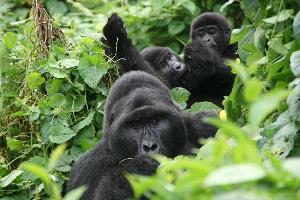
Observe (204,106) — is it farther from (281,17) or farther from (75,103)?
(281,17)

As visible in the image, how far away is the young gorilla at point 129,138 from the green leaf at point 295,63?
138 centimetres

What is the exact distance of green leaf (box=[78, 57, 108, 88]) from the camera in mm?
6105

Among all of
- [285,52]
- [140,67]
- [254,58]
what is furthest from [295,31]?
[140,67]

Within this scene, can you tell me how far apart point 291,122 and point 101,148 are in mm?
1801

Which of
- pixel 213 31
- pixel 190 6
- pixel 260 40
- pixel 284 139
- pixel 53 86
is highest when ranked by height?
pixel 260 40

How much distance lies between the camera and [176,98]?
6410 millimetres

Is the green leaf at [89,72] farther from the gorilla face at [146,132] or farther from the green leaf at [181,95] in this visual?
the gorilla face at [146,132]

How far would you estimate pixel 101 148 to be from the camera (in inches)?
202

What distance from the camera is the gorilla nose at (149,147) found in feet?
15.8

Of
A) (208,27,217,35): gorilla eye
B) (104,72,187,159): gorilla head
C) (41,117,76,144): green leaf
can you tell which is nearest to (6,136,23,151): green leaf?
(41,117,76,144): green leaf

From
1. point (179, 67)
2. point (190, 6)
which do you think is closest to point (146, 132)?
point (179, 67)

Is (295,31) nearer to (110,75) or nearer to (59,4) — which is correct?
(110,75)

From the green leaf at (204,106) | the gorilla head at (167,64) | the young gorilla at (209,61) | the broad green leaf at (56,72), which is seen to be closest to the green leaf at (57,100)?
the broad green leaf at (56,72)

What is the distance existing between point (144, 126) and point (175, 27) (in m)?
5.08
